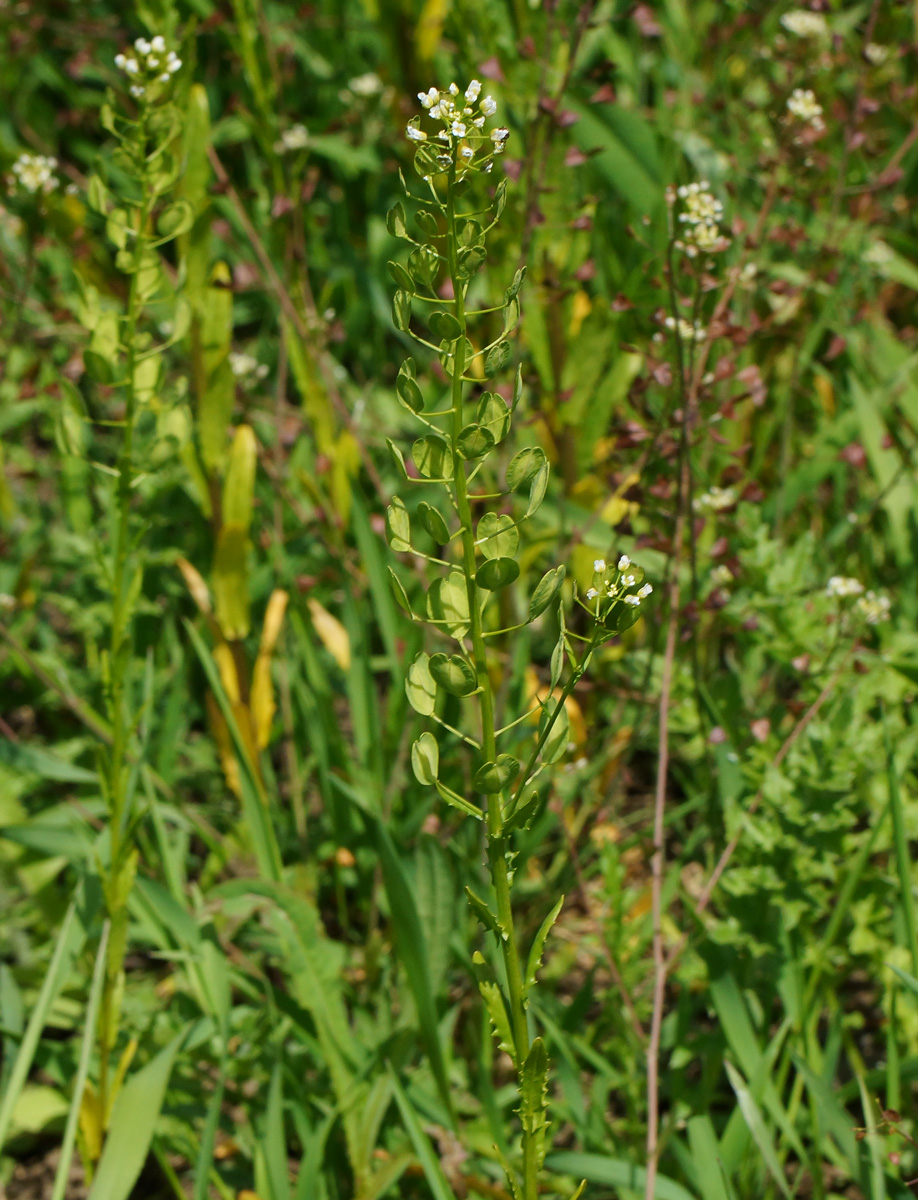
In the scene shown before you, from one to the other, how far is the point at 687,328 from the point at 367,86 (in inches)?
66.3

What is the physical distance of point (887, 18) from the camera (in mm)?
2986

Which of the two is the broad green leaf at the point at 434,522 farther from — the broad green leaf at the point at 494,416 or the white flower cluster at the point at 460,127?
the white flower cluster at the point at 460,127

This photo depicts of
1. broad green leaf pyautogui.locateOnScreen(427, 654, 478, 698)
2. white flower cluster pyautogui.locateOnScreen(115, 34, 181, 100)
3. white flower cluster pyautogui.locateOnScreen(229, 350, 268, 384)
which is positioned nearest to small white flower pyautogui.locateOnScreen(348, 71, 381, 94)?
white flower cluster pyautogui.locateOnScreen(229, 350, 268, 384)

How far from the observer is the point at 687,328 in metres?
1.52

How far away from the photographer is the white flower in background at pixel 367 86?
9.20 feet

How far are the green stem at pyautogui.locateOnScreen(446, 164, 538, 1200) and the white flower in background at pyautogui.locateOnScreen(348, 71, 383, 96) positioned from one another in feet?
7.33

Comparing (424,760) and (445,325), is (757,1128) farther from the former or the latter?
(445,325)

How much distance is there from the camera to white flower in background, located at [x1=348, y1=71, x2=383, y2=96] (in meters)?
2.80

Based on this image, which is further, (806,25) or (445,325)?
(806,25)

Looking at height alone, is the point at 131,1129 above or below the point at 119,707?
below

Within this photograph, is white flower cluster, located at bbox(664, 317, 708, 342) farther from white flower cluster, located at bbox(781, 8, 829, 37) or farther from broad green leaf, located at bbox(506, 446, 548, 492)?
white flower cluster, located at bbox(781, 8, 829, 37)

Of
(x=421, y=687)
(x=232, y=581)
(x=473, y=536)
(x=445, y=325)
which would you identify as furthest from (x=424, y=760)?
(x=232, y=581)

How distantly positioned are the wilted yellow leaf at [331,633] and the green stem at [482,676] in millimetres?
1264

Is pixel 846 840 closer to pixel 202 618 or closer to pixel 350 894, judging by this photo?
pixel 350 894
